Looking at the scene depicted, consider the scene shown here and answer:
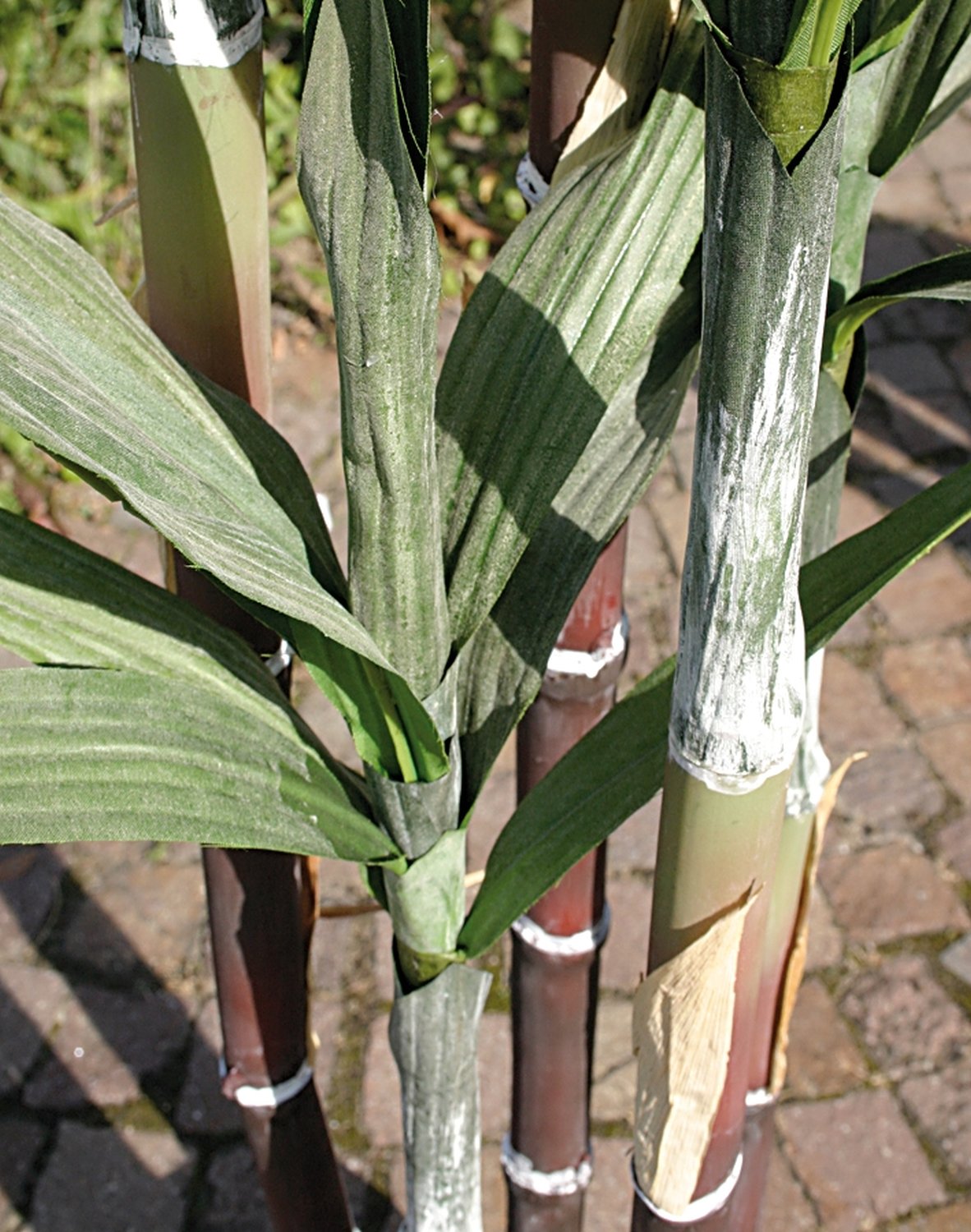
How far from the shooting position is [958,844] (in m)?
2.23

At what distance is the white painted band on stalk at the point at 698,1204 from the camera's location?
811 millimetres

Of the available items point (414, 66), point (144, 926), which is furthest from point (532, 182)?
point (144, 926)

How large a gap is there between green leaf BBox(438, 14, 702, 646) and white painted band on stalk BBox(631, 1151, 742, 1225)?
362mm

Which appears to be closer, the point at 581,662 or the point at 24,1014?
the point at 581,662

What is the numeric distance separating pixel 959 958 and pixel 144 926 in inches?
49.0

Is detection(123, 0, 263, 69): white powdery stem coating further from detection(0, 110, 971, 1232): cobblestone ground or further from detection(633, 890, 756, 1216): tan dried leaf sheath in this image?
detection(0, 110, 971, 1232): cobblestone ground

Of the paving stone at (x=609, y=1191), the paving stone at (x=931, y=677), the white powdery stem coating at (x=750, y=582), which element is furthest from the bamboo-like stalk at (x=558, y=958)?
the paving stone at (x=931, y=677)

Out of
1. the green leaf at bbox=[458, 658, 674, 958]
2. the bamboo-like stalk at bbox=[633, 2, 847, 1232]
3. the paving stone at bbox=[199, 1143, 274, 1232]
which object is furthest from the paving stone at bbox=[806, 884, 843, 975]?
the green leaf at bbox=[458, 658, 674, 958]

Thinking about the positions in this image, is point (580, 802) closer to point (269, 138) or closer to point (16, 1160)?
point (16, 1160)

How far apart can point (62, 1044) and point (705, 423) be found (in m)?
1.80

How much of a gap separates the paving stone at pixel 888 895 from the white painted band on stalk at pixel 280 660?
4.83ft

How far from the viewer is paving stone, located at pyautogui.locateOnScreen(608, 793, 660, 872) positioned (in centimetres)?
223

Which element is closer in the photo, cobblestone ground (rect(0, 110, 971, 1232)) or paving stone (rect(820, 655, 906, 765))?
cobblestone ground (rect(0, 110, 971, 1232))

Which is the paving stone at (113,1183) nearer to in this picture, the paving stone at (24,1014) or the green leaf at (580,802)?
the paving stone at (24,1014)
